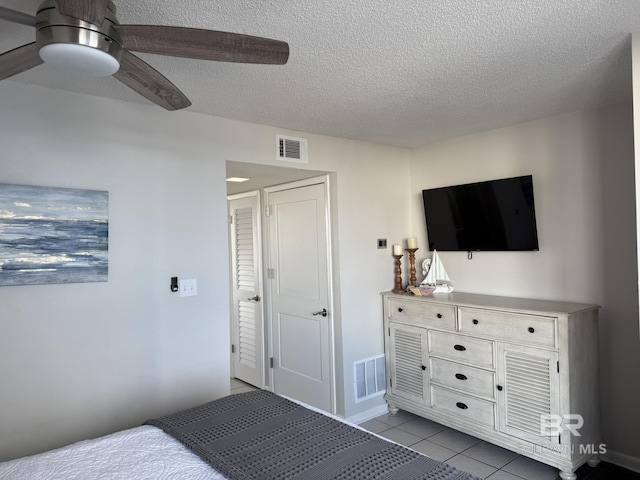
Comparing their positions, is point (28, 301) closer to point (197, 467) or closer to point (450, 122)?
point (197, 467)

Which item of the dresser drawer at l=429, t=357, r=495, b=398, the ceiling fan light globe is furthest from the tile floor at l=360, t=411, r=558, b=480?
the ceiling fan light globe

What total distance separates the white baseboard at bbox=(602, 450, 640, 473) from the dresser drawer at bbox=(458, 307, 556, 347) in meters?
0.95

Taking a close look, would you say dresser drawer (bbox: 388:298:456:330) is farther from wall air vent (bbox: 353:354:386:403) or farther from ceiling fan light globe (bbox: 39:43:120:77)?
ceiling fan light globe (bbox: 39:43:120:77)

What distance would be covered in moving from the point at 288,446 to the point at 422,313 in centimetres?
199

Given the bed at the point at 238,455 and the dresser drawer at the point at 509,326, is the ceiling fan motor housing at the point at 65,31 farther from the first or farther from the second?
the dresser drawer at the point at 509,326

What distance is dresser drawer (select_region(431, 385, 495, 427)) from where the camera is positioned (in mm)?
3004

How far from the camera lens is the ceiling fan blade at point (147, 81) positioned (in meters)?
1.46

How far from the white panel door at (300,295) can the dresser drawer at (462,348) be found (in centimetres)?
89

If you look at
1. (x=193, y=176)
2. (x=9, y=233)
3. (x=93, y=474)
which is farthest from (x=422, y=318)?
(x=9, y=233)

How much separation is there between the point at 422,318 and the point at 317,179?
1439mm

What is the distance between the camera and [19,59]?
1.42 m

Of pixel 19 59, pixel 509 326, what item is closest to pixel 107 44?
pixel 19 59

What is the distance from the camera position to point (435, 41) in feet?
6.31

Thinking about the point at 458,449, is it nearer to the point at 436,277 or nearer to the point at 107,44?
the point at 436,277
